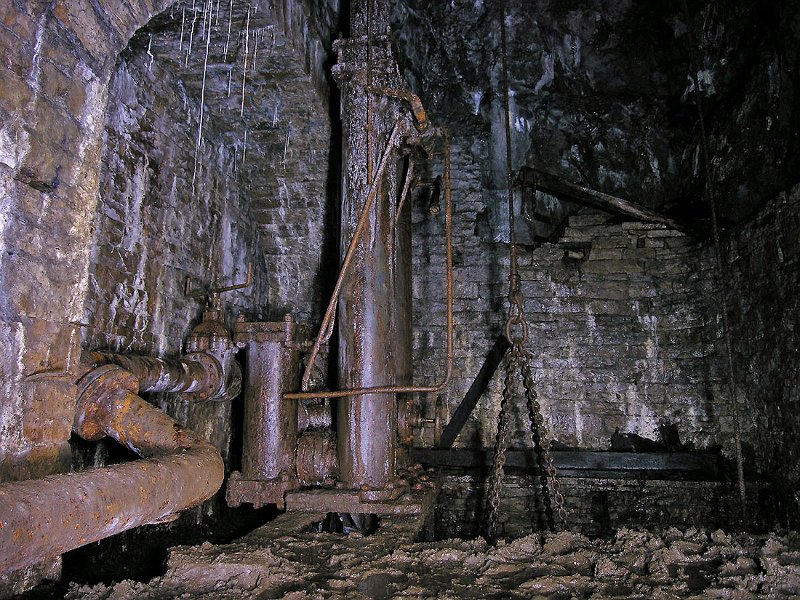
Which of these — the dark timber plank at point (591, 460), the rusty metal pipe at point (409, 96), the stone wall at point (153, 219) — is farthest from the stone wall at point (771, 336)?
the stone wall at point (153, 219)

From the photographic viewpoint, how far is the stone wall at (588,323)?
21.1 ft

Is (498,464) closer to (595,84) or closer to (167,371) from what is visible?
(167,371)

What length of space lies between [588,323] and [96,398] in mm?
5488

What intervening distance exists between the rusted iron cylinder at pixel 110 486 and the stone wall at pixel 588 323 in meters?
4.14

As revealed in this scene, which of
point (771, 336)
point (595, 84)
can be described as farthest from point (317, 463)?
point (595, 84)

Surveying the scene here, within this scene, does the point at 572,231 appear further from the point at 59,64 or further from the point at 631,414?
the point at 59,64

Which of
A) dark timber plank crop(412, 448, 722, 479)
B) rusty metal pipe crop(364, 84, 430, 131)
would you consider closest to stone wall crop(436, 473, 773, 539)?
dark timber plank crop(412, 448, 722, 479)

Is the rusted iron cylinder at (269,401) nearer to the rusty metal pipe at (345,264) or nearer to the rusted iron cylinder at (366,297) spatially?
the rusty metal pipe at (345,264)

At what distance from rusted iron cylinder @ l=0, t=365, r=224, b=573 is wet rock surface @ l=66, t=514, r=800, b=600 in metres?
0.41

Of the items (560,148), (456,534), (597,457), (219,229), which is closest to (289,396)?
(219,229)

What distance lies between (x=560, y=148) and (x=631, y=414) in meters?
3.61

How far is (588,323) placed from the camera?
6.70 metres

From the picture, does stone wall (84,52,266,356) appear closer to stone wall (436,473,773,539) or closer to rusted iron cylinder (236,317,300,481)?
rusted iron cylinder (236,317,300,481)

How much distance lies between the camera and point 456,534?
6.23 m
